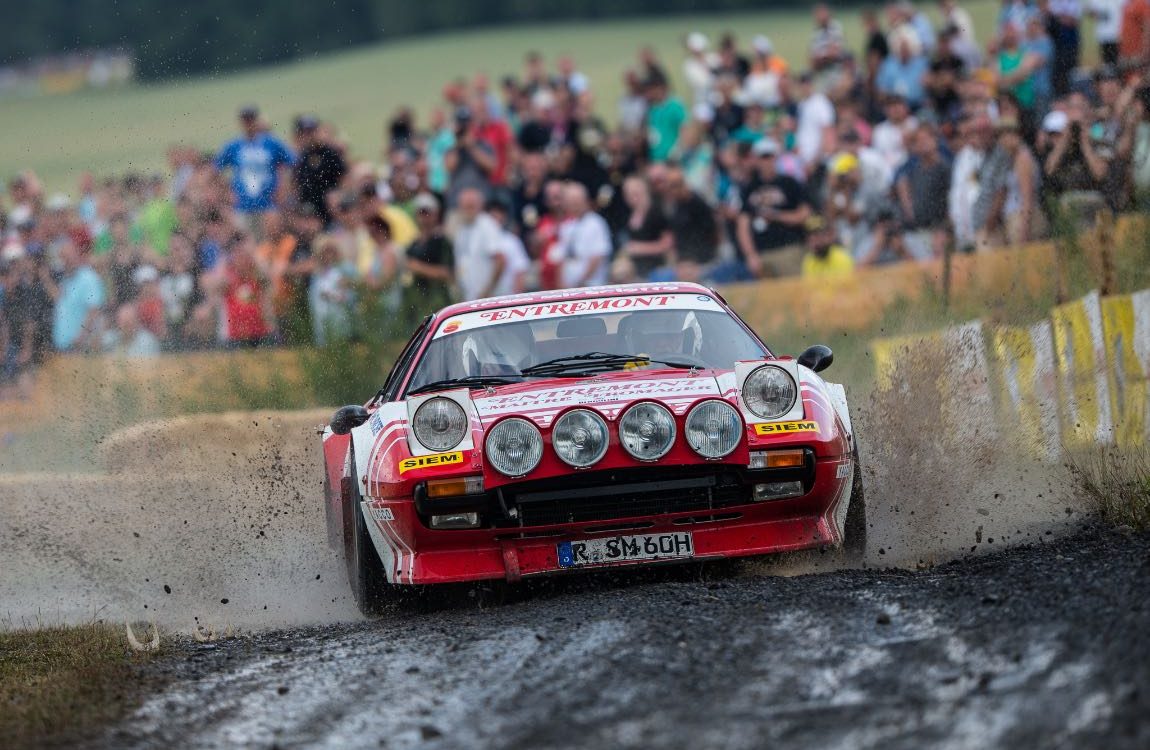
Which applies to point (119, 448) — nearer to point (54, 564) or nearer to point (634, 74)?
point (54, 564)

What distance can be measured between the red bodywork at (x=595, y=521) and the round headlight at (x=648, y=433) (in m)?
0.03

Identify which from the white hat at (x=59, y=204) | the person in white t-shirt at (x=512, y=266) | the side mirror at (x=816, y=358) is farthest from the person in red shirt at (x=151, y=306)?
the side mirror at (x=816, y=358)

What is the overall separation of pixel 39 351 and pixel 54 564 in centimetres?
597

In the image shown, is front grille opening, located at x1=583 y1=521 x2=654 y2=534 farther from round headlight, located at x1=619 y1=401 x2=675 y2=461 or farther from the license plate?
round headlight, located at x1=619 y1=401 x2=675 y2=461

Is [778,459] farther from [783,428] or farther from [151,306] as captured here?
[151,306]

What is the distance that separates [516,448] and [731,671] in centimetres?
193

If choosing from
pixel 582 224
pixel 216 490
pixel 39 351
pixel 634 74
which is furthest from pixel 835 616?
pixel 634 74

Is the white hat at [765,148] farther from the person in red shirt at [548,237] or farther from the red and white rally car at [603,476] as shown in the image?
the red and white rally car at [603,476]

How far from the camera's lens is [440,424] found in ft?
23.0

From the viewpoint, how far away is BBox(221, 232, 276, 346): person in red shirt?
51.0 ft

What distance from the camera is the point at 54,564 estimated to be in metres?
10.2

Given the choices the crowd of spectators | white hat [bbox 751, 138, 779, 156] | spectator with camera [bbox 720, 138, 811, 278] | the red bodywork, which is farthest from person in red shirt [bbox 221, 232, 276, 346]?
the red bodywork

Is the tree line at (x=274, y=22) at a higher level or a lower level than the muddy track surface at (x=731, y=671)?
higher

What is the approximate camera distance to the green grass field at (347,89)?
43.2m
